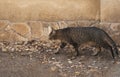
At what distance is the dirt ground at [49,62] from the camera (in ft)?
21.5

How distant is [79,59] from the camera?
280 inches

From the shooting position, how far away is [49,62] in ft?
23.1

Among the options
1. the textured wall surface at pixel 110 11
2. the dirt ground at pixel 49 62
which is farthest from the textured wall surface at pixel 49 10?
the dirt ground at pixel 49 62

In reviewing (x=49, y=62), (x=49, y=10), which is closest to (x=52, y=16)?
(x=49, y=10)

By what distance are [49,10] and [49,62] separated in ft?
3.47

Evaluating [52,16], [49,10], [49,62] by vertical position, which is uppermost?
[49,10]

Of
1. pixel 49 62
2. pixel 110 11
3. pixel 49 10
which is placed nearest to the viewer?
pixel 49 62

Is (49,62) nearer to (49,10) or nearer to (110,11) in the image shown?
(49,10)

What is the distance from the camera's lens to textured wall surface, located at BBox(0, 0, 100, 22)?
750cm

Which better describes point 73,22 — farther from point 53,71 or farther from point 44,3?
point 53,71

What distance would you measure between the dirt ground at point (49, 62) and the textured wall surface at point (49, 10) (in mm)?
506

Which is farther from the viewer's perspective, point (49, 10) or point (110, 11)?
point (49, 10)

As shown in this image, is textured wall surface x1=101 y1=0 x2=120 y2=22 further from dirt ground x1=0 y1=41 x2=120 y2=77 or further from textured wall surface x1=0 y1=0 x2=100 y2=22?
dirt ground x1=0 y1=41 x2=120 y2=77

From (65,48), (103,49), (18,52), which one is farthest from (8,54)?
(103,49)
